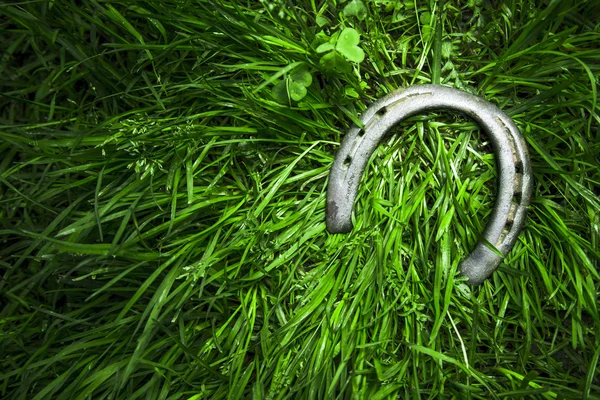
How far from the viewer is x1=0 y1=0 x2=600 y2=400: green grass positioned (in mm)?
1330

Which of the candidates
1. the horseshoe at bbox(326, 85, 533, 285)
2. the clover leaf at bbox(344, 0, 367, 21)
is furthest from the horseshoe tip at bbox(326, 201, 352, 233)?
the clover leaf at bbox(344, 0, 367, 21)

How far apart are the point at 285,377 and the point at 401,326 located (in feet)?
1.13

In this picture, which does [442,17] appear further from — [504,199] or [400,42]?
[504,199]

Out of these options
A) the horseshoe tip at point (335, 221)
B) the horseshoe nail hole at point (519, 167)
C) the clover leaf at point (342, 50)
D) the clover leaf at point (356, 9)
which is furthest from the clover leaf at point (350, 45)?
the horseshoe nail hole at point (519, 167)

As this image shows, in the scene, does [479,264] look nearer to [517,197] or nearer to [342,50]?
[517,197]

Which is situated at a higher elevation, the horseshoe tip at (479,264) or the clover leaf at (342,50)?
the clover leaf at (342,50)

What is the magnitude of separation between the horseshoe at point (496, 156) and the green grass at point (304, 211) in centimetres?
4

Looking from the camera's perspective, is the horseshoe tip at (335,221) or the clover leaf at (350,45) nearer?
the clover leaf at (350,45)

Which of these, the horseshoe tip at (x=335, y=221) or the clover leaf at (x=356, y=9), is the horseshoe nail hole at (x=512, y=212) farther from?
the clover leaf at (x=356, y=9)

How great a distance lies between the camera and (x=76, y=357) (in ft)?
4.69

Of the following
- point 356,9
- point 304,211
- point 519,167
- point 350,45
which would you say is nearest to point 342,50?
point 350,45

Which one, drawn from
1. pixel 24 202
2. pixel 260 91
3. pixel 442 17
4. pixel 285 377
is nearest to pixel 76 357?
pixel 24 202

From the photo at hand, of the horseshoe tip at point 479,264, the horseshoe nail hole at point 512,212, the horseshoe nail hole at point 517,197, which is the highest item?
the horseshoe nail hole at point 517,197

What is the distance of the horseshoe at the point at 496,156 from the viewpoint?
4.39 feet
